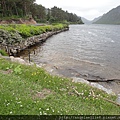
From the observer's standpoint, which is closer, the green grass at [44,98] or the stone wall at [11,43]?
the green grass at [44,98]

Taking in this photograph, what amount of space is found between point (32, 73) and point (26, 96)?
295cm

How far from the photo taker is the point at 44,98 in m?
6.44

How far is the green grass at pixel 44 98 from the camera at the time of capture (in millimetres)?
5359

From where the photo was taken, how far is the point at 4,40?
69.4ft

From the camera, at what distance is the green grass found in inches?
211

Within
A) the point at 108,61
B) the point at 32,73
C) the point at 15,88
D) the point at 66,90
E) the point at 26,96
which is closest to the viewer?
the point at 26,96

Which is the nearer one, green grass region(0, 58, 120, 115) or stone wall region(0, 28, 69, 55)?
green grass region(0, 58, 120, 115)

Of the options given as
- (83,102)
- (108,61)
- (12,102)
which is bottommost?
(108,61)

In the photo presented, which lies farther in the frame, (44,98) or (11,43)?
(11,43)

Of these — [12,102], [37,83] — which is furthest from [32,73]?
[12,102]

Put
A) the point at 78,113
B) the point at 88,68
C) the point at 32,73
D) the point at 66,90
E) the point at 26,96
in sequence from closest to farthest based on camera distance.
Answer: the point at 78,113
the point at 26,96
the point at 66,90
the point at 32,73
the point at 88,68

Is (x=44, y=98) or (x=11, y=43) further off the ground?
(x=44, y=98)

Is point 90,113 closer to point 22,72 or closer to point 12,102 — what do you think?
point 12,102

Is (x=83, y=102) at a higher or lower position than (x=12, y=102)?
lower
